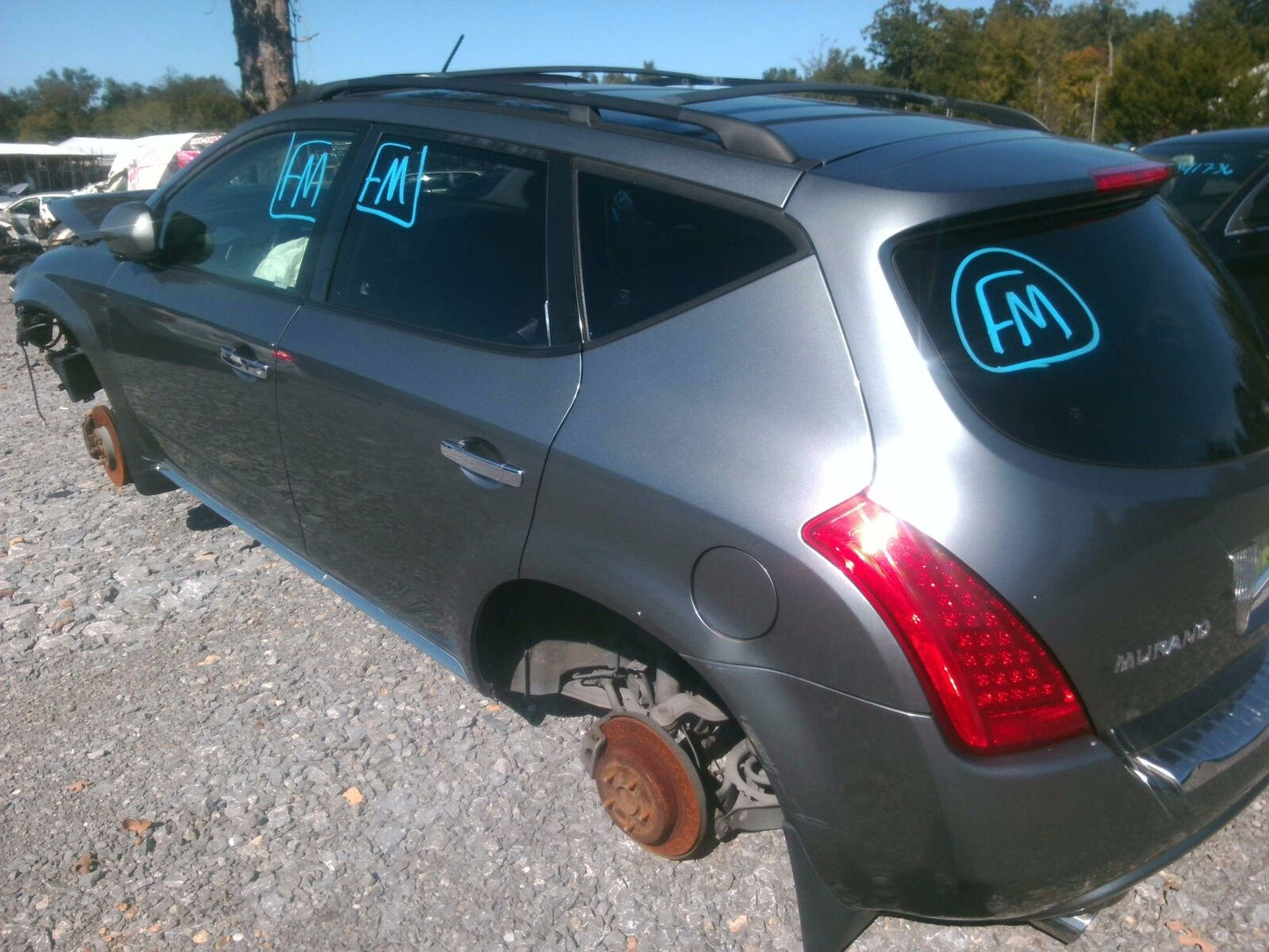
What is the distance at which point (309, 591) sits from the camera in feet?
13.7

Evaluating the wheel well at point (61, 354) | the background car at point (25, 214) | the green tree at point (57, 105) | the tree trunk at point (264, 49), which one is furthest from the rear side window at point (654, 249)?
the green tree at point (57, 105)

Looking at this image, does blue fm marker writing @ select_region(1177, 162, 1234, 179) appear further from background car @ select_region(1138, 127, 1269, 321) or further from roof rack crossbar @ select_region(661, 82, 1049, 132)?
roof rack crossbar @ select_region(661, 82, 1049, 132)

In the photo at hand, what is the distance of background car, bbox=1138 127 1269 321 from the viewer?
566 cm

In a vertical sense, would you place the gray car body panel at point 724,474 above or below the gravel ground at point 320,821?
above

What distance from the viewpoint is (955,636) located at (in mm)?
1798

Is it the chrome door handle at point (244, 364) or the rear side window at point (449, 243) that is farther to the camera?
the chrome door handle at point (244, 364)

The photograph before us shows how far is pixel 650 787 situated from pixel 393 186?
1758 mm

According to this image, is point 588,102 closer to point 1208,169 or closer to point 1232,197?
point 1232,197

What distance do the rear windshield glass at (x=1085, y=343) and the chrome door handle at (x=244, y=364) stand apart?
199 centimetres

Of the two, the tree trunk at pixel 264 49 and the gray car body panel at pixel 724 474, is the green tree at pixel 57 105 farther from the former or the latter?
the gray car body panel at pixel 724 474

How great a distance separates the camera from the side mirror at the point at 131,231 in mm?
3646

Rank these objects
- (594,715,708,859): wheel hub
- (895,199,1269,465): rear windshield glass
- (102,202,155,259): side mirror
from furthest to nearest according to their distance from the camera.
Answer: (102,202,155,259): side mirror, (594,715,708,859): wheel hub, (895,199,1269,465): rear windshield glass

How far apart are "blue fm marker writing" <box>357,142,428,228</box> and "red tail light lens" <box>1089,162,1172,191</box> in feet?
5.55

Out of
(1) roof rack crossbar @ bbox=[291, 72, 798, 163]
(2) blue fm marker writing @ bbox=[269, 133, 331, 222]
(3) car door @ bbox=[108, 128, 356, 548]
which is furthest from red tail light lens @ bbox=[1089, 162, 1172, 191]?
(2) blue fm marker writing @ bbox=[269, 133, 331, 222]
